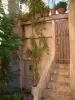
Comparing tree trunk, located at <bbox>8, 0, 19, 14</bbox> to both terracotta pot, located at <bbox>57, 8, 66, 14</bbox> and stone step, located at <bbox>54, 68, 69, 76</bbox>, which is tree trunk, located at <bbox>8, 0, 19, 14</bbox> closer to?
terracotta pot, located at <bbox>57, 8, 66, 14</bbox>

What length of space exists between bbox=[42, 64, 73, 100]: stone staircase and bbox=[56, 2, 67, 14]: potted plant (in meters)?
2.25

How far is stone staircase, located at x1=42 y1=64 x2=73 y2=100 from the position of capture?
757 cm

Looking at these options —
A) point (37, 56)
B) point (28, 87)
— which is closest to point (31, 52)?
point (37, 56)

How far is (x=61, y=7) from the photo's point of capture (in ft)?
29.8

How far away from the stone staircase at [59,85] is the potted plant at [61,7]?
225 cm

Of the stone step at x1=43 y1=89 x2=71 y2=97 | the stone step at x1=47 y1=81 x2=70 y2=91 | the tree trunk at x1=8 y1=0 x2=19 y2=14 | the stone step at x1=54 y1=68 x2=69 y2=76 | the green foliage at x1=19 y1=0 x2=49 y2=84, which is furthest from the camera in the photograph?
the tree trunk at x1=8 y1=0 x2=19 y2=14

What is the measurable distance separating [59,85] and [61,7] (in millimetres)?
3296

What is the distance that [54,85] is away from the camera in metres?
8.04

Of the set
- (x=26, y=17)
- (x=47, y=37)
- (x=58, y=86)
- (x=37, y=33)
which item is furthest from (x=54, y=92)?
(x=26, y=17)

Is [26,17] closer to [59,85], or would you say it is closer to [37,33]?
[37,33]

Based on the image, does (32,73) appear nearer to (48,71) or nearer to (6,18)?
(48,71)

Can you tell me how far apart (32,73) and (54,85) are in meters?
2.67

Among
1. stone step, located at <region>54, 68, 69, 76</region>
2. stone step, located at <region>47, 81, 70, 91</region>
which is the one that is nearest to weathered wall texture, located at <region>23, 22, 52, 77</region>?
stone step, located at <region>54, 68, 69, 76</region>

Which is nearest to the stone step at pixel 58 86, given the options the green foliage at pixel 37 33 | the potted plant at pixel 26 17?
the green foliage at pixel 37 33
